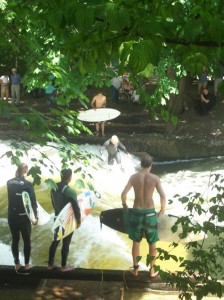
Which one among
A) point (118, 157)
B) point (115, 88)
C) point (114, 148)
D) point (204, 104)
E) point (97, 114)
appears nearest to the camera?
point (114, 148)

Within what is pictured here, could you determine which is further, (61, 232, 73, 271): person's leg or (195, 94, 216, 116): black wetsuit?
(195, 94, 216, 116): black wetsuit

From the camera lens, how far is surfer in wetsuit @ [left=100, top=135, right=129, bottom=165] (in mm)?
13577

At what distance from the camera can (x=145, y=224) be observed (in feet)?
22.2

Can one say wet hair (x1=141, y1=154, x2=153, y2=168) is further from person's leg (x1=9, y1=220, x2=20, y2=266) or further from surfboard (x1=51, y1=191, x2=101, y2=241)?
person's leg (x1=9, y1=220, x2=20, y2=266)

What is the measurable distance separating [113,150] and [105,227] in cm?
363

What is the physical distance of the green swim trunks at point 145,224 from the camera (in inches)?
266

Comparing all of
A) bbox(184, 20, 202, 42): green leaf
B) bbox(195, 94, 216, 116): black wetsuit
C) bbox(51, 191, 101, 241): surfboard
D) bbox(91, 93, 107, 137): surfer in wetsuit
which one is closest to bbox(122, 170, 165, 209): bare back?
bbox(51, 191, 101, 241): surfboard

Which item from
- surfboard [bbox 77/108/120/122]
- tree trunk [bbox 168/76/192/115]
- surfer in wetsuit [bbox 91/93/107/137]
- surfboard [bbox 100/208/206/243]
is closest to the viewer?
surfboard [bbox 100/208/206/243]

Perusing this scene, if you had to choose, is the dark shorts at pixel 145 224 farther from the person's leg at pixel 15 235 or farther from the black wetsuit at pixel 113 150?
the black wetsuit at pixel 113 150

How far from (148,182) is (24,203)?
168 centimetres

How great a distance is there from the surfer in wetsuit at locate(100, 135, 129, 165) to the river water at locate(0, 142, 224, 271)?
18.5 inches

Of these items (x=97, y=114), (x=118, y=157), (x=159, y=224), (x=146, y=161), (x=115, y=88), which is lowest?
(x=159, y=224)

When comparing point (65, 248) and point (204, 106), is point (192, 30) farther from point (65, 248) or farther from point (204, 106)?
point (204, 106)

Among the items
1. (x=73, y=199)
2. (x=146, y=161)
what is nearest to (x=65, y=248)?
(x=73, y=199)
